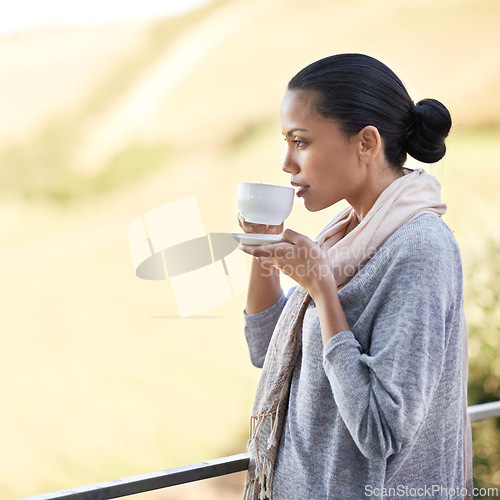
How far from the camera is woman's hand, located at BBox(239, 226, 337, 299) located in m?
0.90

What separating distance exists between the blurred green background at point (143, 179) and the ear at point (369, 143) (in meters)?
2.86

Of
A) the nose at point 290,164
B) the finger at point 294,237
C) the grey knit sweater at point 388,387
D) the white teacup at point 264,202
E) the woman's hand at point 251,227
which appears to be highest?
the nose at point 290,164

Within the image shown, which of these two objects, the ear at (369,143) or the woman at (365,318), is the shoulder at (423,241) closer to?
the woman at (365,318)

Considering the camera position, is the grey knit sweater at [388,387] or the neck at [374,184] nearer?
the grey knit sweater at [388,387]

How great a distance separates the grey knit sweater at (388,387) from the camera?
0.80 m

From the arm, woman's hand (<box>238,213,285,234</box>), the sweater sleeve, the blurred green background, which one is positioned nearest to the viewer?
the sweater sleeve

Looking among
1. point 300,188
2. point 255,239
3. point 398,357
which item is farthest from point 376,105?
point 398,357

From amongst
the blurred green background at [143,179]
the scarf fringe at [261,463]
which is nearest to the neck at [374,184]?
the scarf fringe at [261,463]

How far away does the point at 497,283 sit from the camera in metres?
2.72

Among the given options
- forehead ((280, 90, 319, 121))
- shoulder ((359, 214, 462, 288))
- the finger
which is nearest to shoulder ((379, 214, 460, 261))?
shoulder ((359, 214, 462, 288))

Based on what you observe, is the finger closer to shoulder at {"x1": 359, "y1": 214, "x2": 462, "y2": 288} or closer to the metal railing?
shoulder at {"x1": 359, "y1": 214, "x2": 462, "y2": 288}

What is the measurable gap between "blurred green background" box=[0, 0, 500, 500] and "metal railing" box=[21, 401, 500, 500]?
262 cm

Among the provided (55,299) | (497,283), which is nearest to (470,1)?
(497,283)

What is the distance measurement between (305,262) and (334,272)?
69 mm
